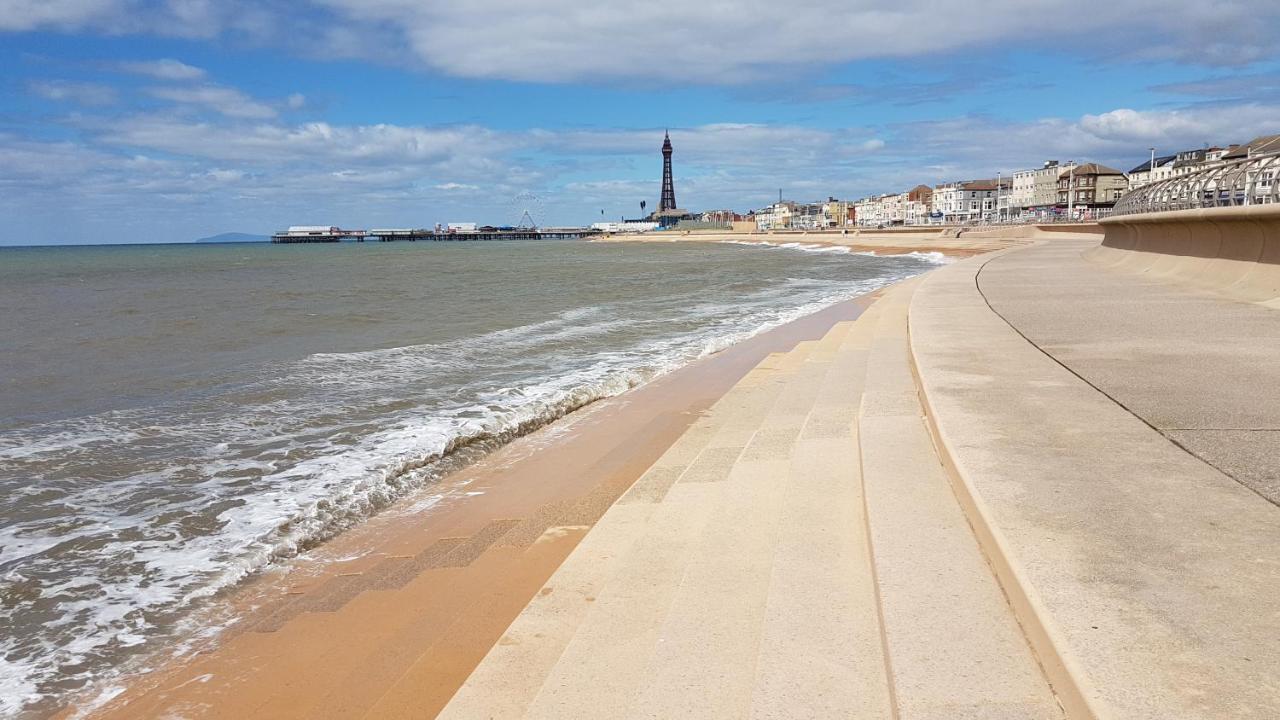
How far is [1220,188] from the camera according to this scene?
12000mm

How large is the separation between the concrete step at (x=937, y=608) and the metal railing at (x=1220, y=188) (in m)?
8.76

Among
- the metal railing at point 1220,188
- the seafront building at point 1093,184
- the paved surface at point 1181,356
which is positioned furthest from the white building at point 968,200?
the paved surface at point 1181,356

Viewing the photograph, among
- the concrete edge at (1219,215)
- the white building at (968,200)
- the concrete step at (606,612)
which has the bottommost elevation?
the concrete step at (606,612)

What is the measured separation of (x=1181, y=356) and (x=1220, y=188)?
696 cm

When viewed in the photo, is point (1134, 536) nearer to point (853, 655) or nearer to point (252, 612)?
point (853, 655)

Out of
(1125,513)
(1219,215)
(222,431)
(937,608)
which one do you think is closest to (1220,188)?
(1219,215)

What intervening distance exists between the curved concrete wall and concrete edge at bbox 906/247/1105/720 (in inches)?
324

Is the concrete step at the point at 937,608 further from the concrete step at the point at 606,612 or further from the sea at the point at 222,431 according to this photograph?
the sea at the point at 222,431

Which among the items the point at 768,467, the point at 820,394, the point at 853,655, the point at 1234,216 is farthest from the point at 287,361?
the point at 1234,216

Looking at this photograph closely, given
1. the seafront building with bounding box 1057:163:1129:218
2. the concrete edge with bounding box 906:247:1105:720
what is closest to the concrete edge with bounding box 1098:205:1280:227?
the concrete edge with bounding box 906:247:1105:720

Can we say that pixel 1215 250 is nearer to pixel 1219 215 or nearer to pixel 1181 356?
pixel 1219 215

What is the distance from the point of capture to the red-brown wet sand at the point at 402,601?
3.62 metres

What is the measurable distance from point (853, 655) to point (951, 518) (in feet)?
3.77

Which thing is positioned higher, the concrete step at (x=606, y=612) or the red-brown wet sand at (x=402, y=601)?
the concrete step at (x=606, y=612)
